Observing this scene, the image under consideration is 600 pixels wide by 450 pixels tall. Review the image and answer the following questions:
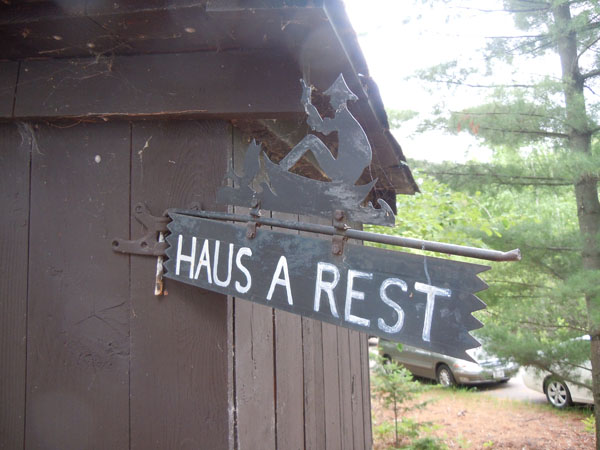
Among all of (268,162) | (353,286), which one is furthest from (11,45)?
(353,286)

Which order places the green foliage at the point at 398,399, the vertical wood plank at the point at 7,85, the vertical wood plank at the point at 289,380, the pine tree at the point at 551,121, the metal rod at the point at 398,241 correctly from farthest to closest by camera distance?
the green foliage at the point at 398,399 → the pine tree at the point at 551,121 → the vertical wood plank at the point at 289,380 → the vertical wood plank at the point at 7,85 → the metal rod at the point at 398,241

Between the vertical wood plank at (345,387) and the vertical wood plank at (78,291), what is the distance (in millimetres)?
2093

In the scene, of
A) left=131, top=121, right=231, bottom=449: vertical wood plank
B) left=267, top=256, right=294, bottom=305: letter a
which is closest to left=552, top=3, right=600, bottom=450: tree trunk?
left=131, top=121, right=231, bottom=449: vertical wood plank

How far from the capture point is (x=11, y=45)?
1.67 m

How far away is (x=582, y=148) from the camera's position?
21.2 ft

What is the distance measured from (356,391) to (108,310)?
2.84m

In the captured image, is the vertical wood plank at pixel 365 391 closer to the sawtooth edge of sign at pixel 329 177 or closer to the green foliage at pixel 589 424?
the sawtooth edge of sign at pixel 329 177

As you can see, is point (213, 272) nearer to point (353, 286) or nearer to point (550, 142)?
point (353, 286)

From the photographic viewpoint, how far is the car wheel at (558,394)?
31.1 feet

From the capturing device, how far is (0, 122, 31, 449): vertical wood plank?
5.56 ft

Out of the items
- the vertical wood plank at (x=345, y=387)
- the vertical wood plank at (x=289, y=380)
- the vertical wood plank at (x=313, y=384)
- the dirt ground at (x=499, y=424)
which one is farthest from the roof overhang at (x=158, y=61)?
the dirt ground at (x=499, y=424)

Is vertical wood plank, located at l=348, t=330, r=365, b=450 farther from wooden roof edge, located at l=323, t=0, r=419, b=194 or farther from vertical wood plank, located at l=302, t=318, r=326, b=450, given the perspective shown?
wooden roof edge, located at l=323, t=0, r=419, b=194

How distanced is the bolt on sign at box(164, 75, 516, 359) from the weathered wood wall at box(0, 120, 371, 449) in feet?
0.64

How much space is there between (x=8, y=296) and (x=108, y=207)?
463 millimetres
